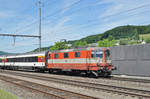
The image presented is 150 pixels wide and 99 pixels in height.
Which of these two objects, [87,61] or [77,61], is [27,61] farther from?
[87,61]

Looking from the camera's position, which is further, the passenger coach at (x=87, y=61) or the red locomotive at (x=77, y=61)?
the red locomotive at (x=77, y=61)

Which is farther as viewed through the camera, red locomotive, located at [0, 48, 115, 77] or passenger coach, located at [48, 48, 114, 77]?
red locomotive, located at [0, 48, 115, 77]

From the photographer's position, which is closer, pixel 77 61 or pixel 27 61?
pixel 77 61

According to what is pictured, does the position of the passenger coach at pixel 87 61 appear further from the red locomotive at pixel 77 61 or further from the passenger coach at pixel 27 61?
the passenger coach at pixel 27 61

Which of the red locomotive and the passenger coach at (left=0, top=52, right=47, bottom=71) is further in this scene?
the passenger coach at (left=0, top=52, right=47, bottom=71)

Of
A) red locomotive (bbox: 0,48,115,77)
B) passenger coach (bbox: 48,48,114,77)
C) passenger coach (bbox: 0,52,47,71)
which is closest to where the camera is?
passenger coach (bbox: 48,48,114,77)

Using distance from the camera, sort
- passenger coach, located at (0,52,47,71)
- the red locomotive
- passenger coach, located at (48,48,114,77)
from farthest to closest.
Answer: passenger coach, located at (0,52,47,71) → the red locomotive → passenger coach, located at (48,48,114,77)

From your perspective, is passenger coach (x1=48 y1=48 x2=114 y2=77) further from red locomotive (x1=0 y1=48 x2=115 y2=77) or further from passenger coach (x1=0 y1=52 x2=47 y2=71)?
passenger coach (x1=0 y1=52 x2=47 y2=71)

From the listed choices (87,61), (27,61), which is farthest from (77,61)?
(27,61)

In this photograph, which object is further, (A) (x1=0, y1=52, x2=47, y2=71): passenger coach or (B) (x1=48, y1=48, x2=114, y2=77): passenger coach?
(A) (x1=0, y1=52, x2=47, y2=71): passenger coach

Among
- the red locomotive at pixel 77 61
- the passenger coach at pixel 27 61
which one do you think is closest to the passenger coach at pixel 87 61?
the red locomotive at pixel 77 61

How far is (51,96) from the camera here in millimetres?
10273

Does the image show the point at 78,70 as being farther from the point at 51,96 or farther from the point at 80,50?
the point at 51,96

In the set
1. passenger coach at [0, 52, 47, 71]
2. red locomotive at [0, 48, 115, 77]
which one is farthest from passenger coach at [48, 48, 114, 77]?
passenger coach at [0, 52, 47, 71]
